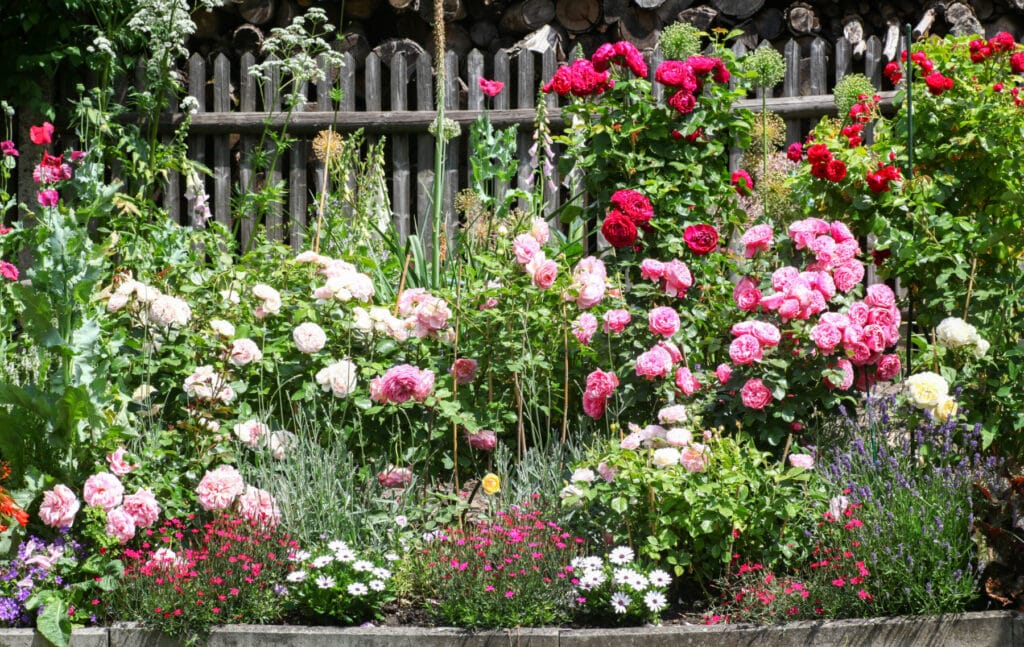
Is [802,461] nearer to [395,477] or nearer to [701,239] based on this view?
[701,239]

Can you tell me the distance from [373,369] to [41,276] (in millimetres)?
972

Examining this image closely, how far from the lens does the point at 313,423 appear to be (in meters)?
3.75

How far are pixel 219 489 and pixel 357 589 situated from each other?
0.54m

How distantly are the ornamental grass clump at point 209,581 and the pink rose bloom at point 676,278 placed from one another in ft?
4.45

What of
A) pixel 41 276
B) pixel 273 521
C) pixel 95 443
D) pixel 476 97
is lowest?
pixel 273 521

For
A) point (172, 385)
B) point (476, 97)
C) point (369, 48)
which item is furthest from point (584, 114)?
point (369, 48)

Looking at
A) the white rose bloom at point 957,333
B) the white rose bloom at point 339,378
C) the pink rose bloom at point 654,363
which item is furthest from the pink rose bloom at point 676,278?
the white rose bloom at point 339,378

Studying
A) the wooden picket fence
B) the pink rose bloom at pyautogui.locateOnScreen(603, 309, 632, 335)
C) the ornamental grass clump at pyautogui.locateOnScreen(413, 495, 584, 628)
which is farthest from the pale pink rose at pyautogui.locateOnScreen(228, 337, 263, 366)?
the wooden picket fence

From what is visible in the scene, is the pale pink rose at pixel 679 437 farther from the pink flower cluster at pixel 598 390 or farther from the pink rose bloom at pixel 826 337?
the pink rose bloom at pixel 826 337

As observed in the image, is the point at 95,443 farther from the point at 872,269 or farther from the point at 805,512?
the point at 872,269

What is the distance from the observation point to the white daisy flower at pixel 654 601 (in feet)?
9.54

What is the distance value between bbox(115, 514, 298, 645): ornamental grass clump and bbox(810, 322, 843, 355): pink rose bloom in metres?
1.56

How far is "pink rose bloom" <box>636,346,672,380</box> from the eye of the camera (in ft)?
11.0

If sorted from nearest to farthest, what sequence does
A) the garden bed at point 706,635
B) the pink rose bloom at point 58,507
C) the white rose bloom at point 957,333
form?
the garden bed at point 706,635
the pink rose bloom at point 58,507
the white rose bloom at point 957,333
